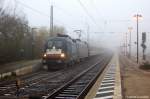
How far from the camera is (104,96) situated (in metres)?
17.7

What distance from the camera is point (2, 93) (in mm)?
18922

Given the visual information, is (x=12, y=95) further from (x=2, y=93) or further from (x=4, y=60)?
(x=4, y=60)

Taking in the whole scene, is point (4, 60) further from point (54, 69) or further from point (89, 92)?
point (89, 92)

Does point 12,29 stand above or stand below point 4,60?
above

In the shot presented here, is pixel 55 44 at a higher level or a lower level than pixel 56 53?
higher

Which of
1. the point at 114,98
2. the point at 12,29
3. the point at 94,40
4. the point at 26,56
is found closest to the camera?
the point at 114,98

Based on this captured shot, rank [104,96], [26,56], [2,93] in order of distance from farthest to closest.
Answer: [26,56], [2,93], [104,96]

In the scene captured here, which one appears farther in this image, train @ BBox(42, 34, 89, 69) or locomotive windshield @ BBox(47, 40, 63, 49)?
locomotive windshield @ BBox(47, 40, 63, 49)

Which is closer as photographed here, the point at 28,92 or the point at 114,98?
the point at 114,98

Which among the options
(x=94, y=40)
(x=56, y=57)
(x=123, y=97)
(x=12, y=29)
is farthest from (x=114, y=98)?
(x=94, y=40)

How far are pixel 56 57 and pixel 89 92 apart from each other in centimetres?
1988

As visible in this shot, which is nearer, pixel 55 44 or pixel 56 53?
pixel 56 53

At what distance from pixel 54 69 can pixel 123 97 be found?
24.9 meters

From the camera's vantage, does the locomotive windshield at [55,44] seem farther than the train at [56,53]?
Yes
